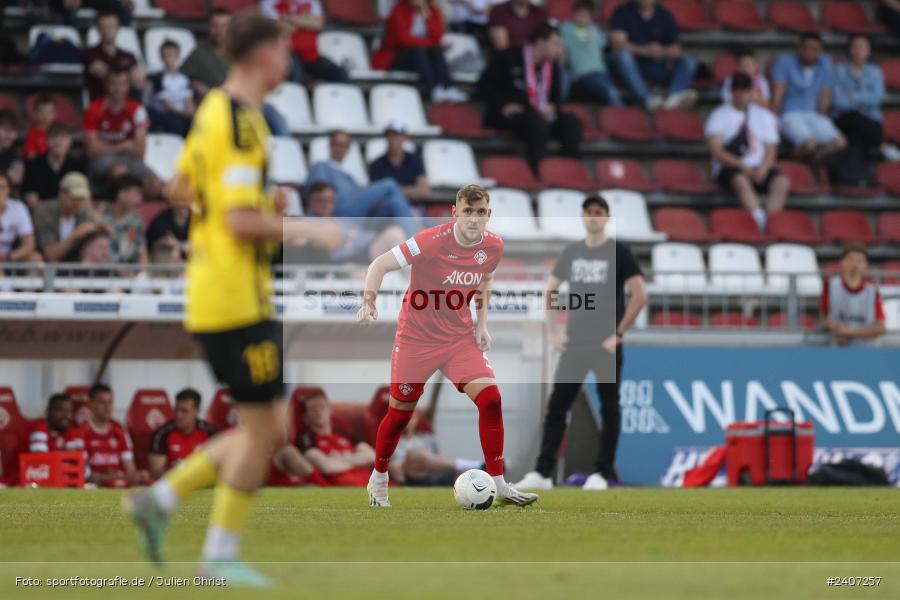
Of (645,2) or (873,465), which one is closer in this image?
(873,465)

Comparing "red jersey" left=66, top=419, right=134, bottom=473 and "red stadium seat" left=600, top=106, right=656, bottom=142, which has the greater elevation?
"red stadium seat" left=600, top=106, right=656, bottom=142

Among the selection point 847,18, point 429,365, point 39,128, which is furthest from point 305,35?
point 429,365

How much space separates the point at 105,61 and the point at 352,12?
14.6 ft

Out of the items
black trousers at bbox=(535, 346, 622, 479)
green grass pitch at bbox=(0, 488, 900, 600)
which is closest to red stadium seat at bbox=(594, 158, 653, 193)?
black trousers at bbox=(535, 346, 622, 479)

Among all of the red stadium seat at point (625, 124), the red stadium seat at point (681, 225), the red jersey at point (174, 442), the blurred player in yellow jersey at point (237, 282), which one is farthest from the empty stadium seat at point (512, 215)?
the blurred player in yellow jersey at point (237, 282)

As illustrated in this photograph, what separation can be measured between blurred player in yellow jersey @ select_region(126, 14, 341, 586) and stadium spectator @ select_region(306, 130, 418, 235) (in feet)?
33.3

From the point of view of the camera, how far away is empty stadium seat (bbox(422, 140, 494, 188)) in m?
19.3

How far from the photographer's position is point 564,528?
8367mm

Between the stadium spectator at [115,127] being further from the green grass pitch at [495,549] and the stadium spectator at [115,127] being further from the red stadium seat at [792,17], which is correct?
the red stadium seat at [792,17]

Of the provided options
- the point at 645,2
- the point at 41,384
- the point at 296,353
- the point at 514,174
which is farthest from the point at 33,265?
the point at 645,2

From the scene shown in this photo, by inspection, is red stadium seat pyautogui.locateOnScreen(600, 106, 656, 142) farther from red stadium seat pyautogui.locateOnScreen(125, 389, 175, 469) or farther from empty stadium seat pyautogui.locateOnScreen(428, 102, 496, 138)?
red stadium seat pyautogui.locateOnScreen(125, 389, 175, 469)

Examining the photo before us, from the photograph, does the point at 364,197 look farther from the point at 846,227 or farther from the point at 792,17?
the point at 792,17

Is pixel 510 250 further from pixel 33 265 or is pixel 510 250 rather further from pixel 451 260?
pixel 451 260

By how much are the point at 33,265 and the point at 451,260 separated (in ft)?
18.6
